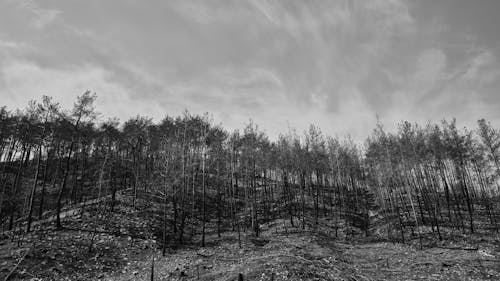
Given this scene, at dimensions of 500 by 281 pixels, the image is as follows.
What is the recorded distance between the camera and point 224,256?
2075 cm

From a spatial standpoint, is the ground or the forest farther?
the forest

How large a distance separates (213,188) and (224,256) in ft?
75.4

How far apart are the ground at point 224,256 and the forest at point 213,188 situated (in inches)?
10.6

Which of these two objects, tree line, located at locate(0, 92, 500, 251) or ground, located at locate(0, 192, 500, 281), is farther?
tree line, located at locate(0, 92, 500, 251)

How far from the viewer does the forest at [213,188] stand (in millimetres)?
24122

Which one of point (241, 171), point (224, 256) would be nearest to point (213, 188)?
point (241, 171)

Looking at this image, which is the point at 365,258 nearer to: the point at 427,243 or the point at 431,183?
the point at 427,243

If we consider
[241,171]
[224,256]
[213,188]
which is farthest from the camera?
[213,188]

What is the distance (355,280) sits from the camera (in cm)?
1577

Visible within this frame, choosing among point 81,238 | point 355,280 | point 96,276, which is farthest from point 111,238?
point 355,280

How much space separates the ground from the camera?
54.3 feet

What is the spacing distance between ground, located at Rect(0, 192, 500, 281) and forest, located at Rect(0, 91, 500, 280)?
27 cm

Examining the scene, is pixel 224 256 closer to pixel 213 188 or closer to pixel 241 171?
pixel 241 171

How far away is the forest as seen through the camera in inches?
950
